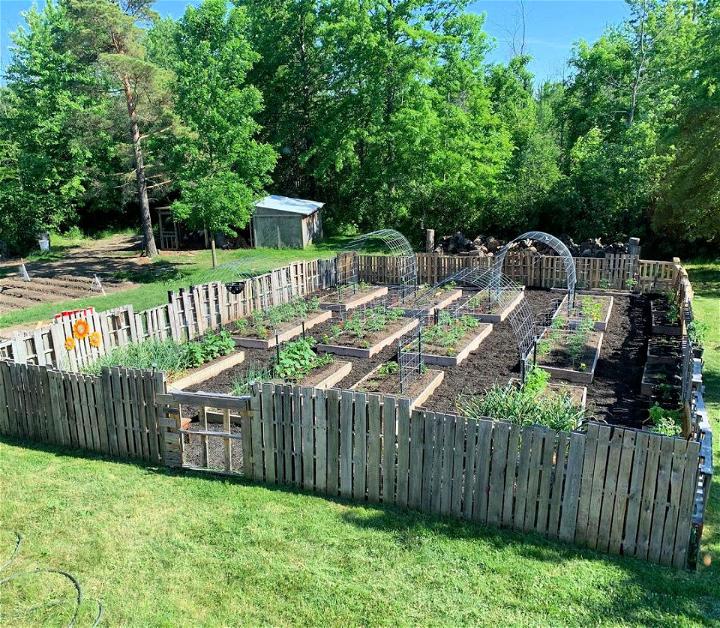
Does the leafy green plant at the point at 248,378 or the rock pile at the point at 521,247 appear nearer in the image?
the leafy green plant at the point at 248,378

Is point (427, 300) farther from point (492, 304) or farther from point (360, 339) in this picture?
point (360, 339)

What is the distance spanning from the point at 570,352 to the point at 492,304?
160 inches

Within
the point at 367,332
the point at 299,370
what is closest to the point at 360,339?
the point at 367,332

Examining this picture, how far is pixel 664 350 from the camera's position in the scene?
35.7 feet

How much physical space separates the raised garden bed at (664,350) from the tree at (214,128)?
1405 centimetres

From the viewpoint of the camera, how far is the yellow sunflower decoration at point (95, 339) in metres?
9.60

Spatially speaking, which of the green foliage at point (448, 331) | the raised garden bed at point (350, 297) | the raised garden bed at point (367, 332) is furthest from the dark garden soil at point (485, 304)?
the raised garden bed at point (350, 297)

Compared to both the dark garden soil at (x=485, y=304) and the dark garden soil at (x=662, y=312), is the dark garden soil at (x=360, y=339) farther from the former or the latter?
the dark garden soil at (x=662, y=312)

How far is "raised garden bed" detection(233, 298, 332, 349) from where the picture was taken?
11.7 metres

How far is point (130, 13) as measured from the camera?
949 inches

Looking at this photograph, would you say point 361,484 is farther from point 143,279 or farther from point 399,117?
point 399,117

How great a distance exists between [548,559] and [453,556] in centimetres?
77

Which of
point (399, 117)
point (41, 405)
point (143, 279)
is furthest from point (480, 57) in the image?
point (41, 405)

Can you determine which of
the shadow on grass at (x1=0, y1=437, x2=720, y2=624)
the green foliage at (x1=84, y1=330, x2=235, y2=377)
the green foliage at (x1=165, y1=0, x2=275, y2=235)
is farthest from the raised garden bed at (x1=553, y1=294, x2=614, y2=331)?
the green foliage at (x1=165, y1=0, x2=275, y2=235)
